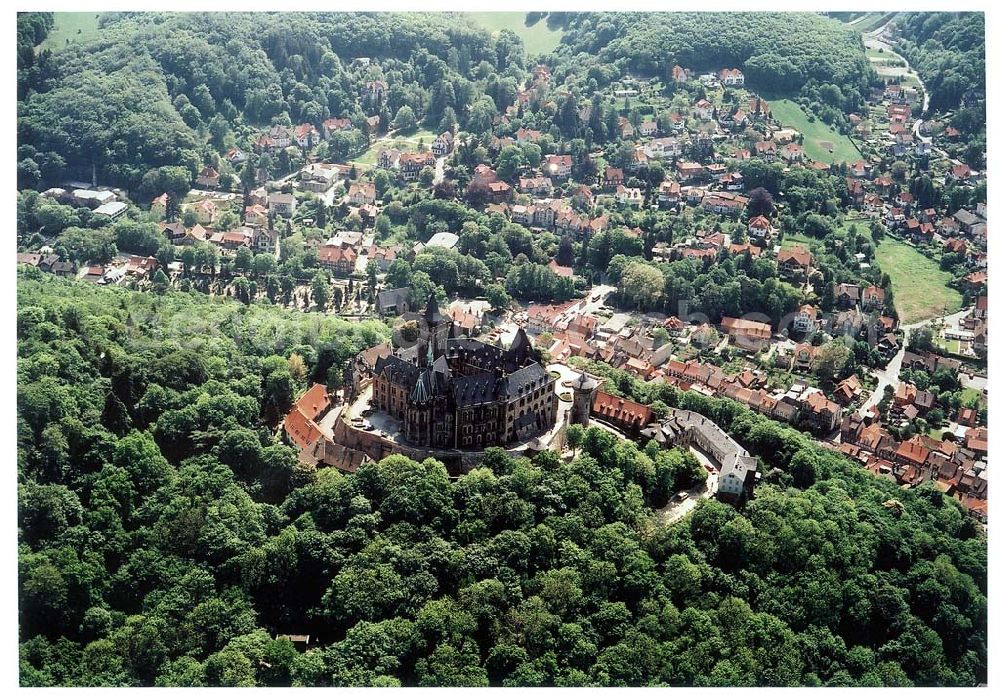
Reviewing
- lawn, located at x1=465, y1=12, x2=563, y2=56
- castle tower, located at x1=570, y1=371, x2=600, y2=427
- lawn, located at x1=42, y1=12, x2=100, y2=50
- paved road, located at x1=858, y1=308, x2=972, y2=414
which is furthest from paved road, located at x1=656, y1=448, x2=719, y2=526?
lawn, located at x1=465, y1=12, x2=563, y2=56

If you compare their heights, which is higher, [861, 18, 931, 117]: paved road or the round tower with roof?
[861, 18, 931, 117]: paved road

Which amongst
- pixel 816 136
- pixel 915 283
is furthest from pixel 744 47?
pixel 915 283

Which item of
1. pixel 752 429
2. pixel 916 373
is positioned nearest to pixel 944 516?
pixel 752 429

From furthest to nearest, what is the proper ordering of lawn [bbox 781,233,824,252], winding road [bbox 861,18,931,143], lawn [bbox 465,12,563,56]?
lawn [bbox 465,12,563,56]
winding road [bbox 861,18,931,143]
lawn [bbox 781,233,824,252]

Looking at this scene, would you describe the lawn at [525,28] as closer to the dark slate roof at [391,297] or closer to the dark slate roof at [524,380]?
the dark slate roof at [391,297]

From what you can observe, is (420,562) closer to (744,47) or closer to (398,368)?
(398,368)

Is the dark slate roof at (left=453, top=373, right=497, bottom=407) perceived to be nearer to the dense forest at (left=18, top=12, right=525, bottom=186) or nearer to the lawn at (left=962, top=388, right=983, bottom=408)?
the lawn at (left=962, top=388, right=983, bottom=408)
